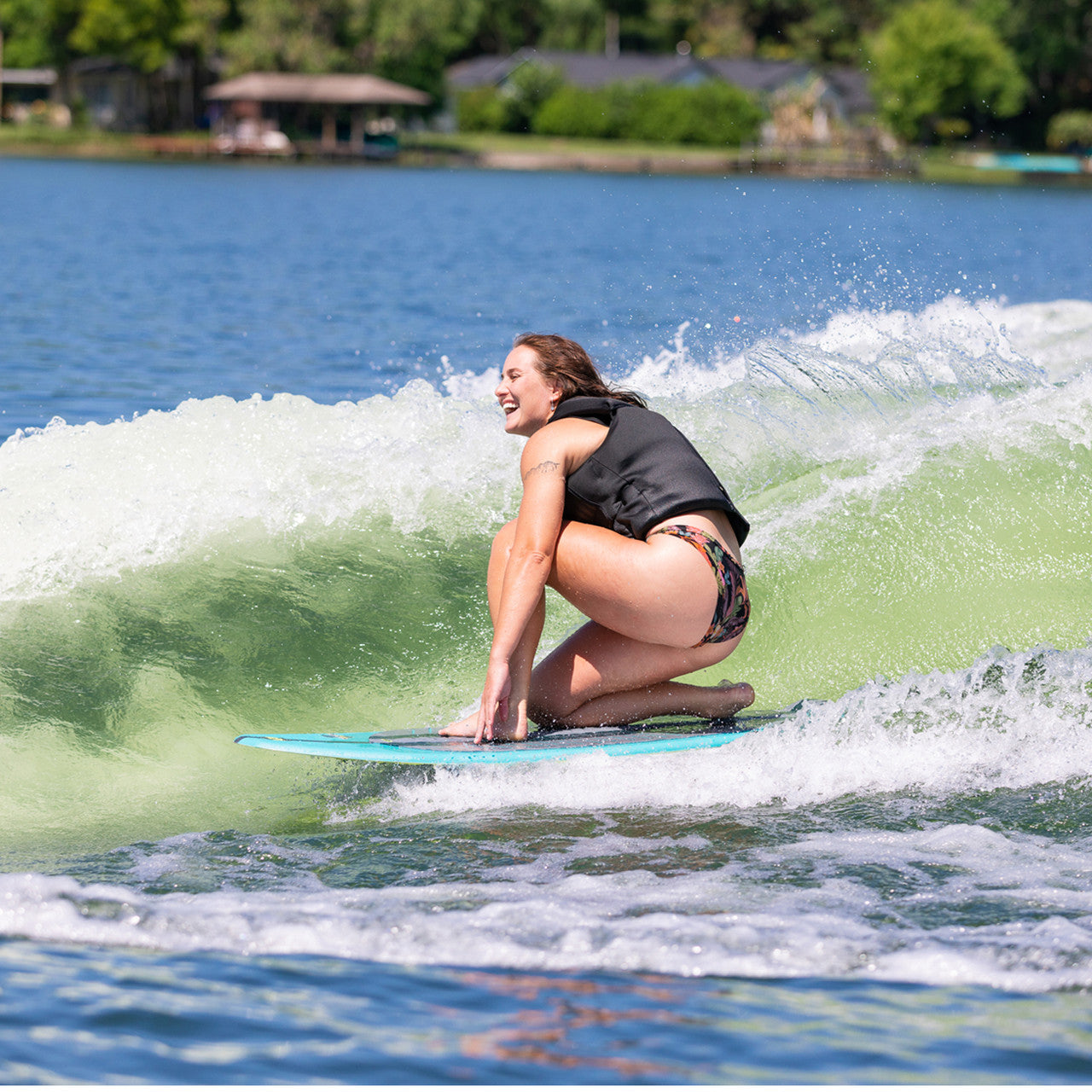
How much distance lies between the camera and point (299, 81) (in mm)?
71625

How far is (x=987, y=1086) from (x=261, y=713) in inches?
131

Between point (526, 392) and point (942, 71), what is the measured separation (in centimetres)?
7283

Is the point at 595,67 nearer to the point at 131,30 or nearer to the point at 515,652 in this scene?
the point at 131,30

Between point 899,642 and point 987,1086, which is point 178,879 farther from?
point 899,642

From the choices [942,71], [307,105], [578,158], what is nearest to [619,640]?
[578,158]

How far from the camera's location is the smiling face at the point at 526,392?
465 cm

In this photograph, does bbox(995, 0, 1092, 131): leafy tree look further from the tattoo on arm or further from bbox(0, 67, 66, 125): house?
the tattoo on arm

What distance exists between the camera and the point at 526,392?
183 inches

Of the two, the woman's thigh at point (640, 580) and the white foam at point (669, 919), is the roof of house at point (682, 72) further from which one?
the white foam at point (669, 919)

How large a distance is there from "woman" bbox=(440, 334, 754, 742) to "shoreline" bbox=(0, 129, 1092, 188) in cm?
6418

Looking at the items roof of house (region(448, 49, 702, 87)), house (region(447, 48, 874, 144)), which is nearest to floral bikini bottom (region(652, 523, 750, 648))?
house (region(447, 48, 874, 144))

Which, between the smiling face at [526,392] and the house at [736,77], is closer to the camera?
the smiling face at [526,392]

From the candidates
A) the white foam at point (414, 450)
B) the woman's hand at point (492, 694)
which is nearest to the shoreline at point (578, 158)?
the white foam at point (414, 450)

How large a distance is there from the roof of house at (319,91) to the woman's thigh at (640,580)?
6901 centimetres
